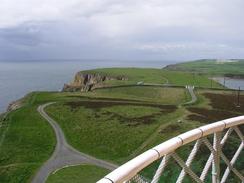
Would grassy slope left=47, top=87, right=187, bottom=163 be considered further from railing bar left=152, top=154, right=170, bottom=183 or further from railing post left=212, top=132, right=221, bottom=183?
railing bar left=152, top=154, right=170, bottom=183

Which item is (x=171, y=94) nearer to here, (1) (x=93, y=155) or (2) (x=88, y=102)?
(2) (x=88, y=102)

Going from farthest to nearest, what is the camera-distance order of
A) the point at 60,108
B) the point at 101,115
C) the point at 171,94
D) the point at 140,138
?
the point at 171,94 < the point at 60,108 < the point at 101,115 < the point at 140,138

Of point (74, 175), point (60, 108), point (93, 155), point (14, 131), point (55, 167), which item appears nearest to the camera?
point (74, 175)

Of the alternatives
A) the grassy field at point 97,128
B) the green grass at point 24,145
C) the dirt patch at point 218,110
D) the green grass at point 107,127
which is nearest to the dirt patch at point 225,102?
the dirt patch at point 218,110

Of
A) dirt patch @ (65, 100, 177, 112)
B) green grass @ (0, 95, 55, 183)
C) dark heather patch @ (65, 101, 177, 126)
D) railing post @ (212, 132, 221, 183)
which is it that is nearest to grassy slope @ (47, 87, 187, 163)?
dark heather patch @ (65, 101, 177, 126)

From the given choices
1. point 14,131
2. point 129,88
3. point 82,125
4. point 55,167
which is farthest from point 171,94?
point 55,167

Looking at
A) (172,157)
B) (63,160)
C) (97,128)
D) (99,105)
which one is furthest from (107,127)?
(172,157)
